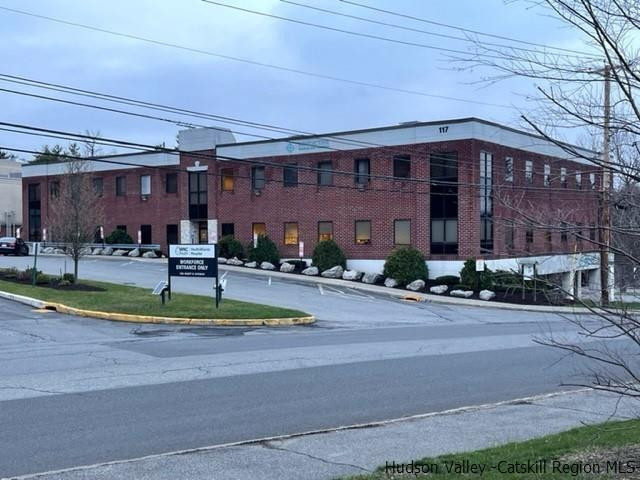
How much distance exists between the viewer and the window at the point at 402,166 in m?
39.3

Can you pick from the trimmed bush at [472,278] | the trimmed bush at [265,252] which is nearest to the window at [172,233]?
the trimmed bush at [265,252]

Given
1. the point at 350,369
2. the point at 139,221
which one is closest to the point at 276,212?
the point at 139,221

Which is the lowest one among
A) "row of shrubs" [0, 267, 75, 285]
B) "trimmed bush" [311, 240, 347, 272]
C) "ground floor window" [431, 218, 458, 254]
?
"row of shrubs" [0, 267, 75, 285]

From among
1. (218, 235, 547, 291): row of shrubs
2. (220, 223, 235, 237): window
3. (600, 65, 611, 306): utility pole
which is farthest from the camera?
(220, 223, 235, 237): window

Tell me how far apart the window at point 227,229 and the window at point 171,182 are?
17.1 feet

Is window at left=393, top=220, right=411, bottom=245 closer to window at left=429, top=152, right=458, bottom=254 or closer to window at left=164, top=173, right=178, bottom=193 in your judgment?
window at left=429, top=152, right=458, bottom=254

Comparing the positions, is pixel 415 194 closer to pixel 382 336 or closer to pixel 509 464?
pixel 382 336

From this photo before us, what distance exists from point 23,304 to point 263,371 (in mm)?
14722

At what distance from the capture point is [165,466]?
6.70 meters

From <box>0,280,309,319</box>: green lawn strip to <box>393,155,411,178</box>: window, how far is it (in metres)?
16.9

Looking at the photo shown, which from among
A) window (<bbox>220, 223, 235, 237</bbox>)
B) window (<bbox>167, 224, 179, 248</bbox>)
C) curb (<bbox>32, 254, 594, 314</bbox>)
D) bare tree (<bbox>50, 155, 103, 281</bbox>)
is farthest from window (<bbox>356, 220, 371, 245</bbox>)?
bare tree (<bbox>50, 155, 103, 281</bbox>)

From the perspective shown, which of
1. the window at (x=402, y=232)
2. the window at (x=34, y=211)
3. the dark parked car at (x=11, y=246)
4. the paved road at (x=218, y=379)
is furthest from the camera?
the window at (x=34, y=211)

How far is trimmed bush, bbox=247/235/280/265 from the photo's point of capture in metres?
43.5

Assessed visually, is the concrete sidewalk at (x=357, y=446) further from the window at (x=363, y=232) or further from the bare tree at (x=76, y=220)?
the window at (x=363, y=232)
